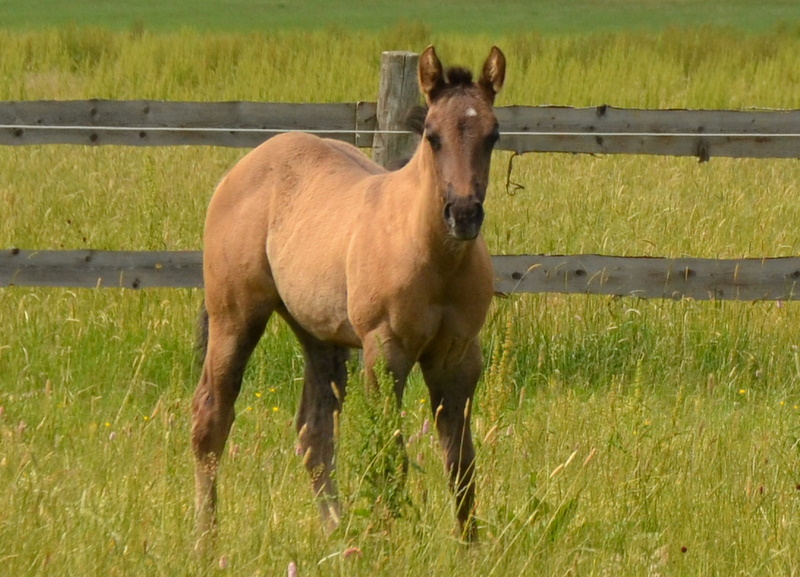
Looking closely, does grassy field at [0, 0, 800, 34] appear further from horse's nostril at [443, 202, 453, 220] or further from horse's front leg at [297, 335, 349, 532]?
horse's nostril at [443, 202, 453, 220]

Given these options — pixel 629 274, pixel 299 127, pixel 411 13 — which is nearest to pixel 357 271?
pixel 629 274

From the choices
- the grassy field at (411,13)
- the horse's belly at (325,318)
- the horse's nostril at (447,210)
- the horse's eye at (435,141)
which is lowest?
the grassy field at (411,13)

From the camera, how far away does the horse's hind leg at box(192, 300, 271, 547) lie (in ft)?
15.2

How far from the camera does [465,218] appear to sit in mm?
3604

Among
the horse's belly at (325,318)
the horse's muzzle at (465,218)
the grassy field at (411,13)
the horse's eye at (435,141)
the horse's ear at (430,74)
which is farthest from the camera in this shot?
the grassy field at (411,13)

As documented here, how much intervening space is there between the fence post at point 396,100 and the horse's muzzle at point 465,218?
254cm

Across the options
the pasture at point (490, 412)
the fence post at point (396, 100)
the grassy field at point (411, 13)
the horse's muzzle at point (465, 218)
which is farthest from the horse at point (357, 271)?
the grassy field at point (411, 13)

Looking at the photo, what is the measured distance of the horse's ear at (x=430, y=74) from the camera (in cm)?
397

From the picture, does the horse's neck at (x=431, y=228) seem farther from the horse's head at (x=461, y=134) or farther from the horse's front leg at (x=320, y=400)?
the horse's front leg at (x=320, y=400)

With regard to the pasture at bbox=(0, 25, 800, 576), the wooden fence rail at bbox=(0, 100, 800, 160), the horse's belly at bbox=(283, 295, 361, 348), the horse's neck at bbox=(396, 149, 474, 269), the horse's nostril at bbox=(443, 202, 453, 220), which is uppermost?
the horse's nostril at bbox=(443, 202, 453, 220)

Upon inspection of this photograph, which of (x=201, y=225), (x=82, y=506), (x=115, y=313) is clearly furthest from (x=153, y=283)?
(x=82, y=506)

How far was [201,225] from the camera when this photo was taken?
27.8 feet

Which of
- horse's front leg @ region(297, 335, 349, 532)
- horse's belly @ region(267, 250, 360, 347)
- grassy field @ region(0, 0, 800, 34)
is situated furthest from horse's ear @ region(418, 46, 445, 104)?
grassy field @ region(0, 0, 800, 34)

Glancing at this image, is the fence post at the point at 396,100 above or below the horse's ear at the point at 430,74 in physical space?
below
